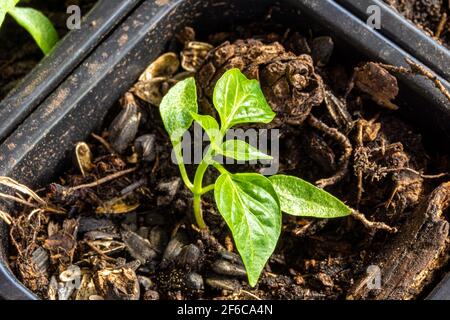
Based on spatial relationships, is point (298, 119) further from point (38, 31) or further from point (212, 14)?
point (38, 31)

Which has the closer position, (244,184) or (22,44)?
(244,184)

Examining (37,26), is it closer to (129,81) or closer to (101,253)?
(129,81)

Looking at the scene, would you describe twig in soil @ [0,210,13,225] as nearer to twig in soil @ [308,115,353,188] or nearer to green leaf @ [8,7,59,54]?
green leaf @ [8,7,59,54]

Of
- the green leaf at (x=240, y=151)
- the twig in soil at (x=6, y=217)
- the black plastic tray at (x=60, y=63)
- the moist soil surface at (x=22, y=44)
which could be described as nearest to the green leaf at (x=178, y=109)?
the green leaf at (x=240, y=151)

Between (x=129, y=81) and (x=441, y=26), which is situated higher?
(x=441, y=26)

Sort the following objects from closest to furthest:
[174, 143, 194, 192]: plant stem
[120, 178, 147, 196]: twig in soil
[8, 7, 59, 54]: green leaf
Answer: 1. [174, 143, 194, 192]: plant stem
2. [120, 178, 147, 196]: twig in soil
3. [8, 7, 59, 54]: green leaf

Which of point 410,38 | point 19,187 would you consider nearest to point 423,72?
point 410,38

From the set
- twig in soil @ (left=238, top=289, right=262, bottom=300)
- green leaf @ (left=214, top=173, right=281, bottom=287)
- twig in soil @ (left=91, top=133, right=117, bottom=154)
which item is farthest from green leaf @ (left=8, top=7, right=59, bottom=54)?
twig in soil @ (left=238, top=289, right=262, bottom=300)
